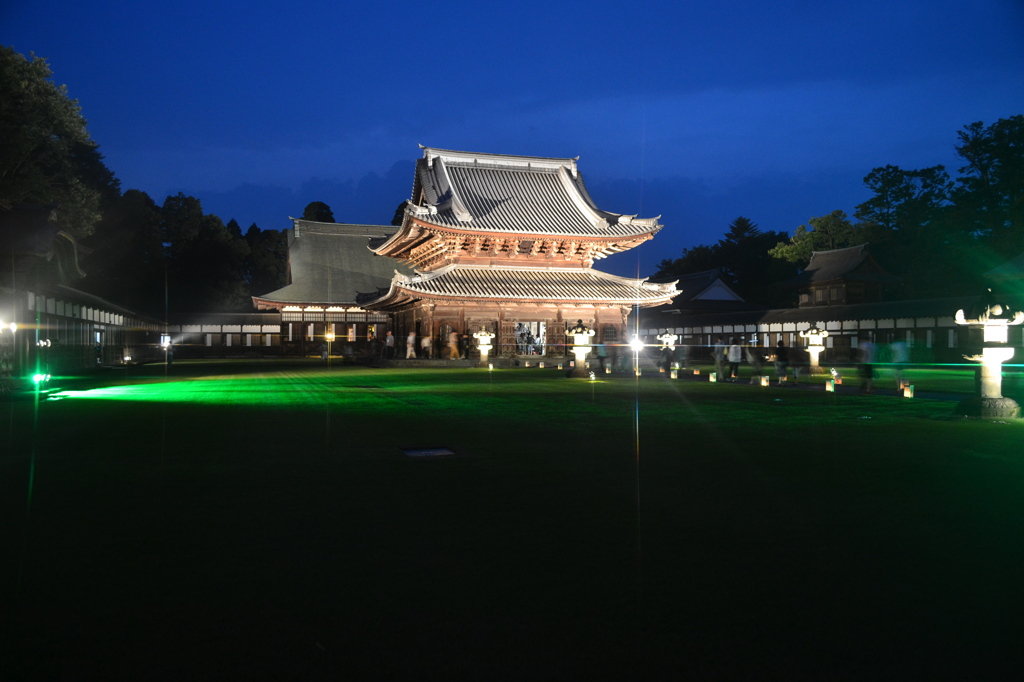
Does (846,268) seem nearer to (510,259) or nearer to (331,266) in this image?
(510,259)

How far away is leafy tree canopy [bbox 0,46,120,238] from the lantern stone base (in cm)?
3174

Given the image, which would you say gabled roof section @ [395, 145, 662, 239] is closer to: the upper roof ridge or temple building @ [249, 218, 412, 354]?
the upper roof ridge

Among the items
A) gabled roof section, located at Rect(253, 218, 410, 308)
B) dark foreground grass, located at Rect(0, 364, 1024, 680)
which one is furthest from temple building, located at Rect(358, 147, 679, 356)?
dark foreground grass, located at Rect(0, 364, 1024, 680)

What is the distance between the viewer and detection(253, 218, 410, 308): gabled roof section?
180 ft

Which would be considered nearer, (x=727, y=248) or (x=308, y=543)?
(x=308, y=543)

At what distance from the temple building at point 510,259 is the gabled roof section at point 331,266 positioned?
604 inches

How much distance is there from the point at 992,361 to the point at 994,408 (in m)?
0.81

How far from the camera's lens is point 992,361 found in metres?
11.8

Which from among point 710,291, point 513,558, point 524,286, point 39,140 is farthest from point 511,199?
point 513,558

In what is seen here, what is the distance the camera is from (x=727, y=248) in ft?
265

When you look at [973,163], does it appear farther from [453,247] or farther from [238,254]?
[238,254]

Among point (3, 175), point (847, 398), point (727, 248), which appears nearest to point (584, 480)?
point (847, 398)

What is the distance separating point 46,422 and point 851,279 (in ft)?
173

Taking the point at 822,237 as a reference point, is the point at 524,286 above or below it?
below
